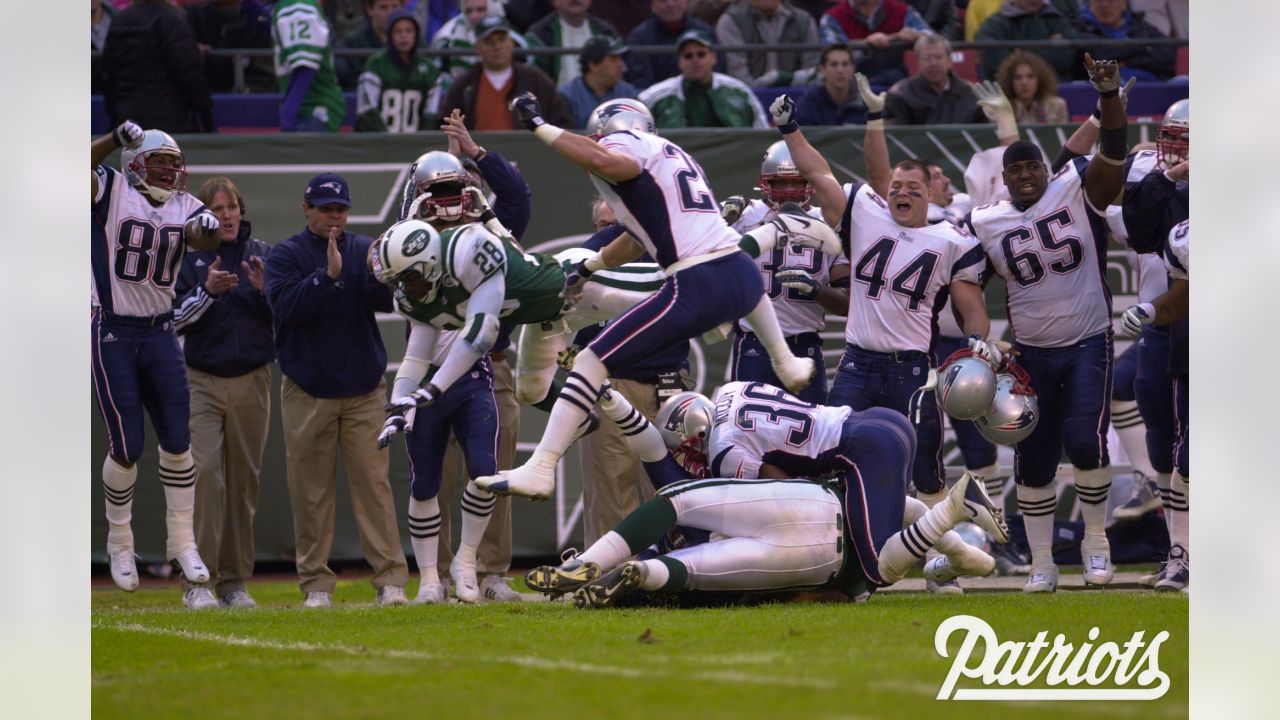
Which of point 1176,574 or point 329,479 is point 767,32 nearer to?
point 329,479

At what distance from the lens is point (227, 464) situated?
8.61m

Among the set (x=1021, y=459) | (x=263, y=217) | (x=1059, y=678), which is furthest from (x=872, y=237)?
(x=263, y=217)

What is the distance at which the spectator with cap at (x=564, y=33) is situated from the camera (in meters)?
11.5

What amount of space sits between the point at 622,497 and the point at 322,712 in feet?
13.5

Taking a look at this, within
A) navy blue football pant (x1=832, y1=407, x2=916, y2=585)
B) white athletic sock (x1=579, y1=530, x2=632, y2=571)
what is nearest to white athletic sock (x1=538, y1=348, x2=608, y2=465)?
white athletic sock (x1=579, y1=530, x2=632, y2=571)

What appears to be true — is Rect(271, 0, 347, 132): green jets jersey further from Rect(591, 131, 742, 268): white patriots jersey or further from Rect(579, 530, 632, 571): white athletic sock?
Rect(579, 530, 632, 571): white athletic sock

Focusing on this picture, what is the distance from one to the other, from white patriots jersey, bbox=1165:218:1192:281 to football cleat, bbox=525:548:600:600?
3179 millimetres

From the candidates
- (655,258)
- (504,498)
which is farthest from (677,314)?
(504,498)

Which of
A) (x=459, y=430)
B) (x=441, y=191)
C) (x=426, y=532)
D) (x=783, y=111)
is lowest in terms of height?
(x=426, y=532)

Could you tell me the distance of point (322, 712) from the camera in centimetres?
451

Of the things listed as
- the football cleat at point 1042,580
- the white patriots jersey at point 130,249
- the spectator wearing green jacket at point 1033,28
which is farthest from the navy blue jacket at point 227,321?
the spectator wearing green jacket at point 1033,28

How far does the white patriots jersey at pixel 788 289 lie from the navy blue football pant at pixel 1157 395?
161 cm

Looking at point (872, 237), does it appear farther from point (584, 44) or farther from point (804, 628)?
point (584, 44)

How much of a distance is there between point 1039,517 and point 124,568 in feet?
14.8
